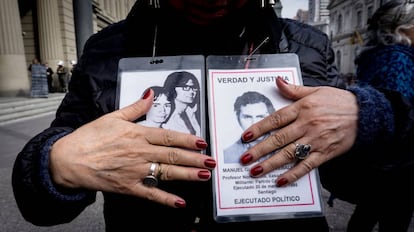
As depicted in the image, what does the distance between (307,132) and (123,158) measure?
55 cm

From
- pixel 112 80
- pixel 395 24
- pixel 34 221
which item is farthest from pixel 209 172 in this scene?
pixel 395 24

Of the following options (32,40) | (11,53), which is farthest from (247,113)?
(32,40)

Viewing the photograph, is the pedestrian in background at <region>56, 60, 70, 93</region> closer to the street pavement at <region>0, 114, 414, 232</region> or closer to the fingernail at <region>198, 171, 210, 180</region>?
the street pavement at <region>0, 114, 414, 232</region>

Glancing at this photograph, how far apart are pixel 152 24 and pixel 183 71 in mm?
280

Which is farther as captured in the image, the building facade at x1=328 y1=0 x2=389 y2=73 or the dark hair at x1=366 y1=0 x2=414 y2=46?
the building facade at x1=328 y1=0 x2=389 y2=73

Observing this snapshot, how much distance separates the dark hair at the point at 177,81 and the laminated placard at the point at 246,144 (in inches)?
1.9

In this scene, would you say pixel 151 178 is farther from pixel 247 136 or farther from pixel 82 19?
pixel 82 19

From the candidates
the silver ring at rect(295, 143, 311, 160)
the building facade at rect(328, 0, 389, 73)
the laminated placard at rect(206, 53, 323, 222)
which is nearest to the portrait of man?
the laminated placard at rect(206, 53, 323, 222)

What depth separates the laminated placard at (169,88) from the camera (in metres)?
1.00

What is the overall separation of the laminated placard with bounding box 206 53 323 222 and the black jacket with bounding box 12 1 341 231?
134 mm

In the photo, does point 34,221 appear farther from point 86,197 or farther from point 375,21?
point 375,21

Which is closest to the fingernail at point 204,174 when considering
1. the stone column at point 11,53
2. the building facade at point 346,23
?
the stone column at point 11,53

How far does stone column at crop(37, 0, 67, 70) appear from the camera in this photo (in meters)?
13.7

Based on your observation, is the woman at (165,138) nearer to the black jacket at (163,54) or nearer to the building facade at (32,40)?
the black jacket at (163,54)
